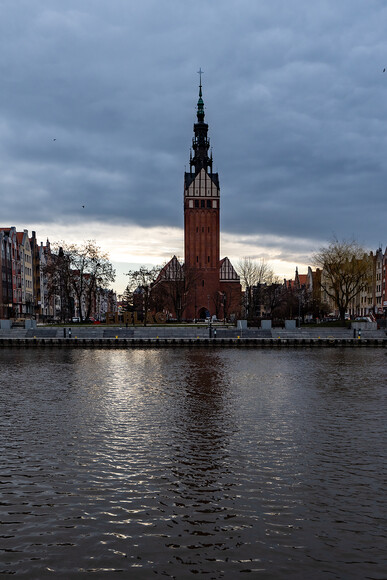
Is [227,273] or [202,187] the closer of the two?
[202,187]

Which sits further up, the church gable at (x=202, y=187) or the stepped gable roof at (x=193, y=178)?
the stepped gable roof at (x=193, y=178)

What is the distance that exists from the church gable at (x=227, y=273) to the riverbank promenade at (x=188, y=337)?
4730cm

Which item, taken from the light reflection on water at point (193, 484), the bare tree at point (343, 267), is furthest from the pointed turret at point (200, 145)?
the light reflection on water at point (193, 484)

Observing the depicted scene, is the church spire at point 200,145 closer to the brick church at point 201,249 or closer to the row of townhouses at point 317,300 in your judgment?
the brick church at point 201,249

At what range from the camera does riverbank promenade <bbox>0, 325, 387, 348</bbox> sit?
68812 mm

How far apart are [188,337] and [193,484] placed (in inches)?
2410

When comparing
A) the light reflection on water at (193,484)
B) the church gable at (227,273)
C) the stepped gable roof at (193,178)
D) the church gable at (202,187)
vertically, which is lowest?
the light reflection on water at (193,484)

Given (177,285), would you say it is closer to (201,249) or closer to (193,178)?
(201,249)

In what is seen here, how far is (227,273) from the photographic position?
125m

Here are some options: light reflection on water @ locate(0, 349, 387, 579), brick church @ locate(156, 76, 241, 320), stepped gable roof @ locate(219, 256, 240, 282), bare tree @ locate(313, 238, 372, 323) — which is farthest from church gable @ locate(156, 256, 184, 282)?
light reflection on water @ locate(0, 349, 387, 579)

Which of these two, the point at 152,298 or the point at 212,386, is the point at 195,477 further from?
the point at 152,298

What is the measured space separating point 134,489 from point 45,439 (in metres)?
5.75

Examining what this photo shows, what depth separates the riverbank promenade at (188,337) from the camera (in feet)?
226

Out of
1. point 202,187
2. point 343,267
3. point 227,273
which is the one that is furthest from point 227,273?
point 343,267
